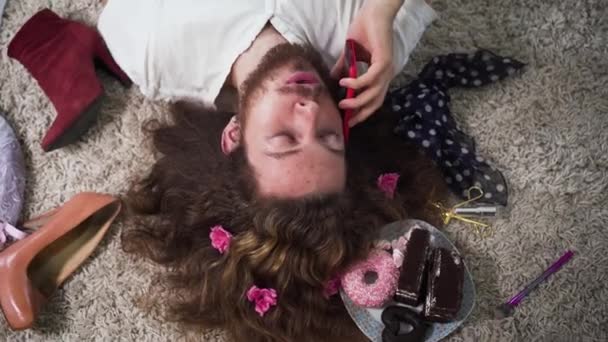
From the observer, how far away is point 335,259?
0.95 meters

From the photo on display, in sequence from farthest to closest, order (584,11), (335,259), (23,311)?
Result: (584,11) < (23,311) < (335,259)

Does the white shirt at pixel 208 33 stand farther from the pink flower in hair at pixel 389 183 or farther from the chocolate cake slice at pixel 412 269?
the chocolate cake slice at pixel 412 269

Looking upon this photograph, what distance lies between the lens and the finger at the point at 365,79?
893mm

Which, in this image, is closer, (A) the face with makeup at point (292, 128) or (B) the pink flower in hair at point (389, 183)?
(A) the face with makeup at point (292, 128)

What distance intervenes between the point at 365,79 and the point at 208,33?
0.91 feet

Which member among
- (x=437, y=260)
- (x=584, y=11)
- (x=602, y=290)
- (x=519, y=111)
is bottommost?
(x=602, y=290)

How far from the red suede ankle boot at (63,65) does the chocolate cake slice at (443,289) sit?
68cm

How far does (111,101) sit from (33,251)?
318 mm

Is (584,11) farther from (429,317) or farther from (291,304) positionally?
(291,304)

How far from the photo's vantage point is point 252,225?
94cm

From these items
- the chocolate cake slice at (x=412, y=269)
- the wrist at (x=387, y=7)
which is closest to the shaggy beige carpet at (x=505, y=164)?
the chocolate cake slice at (x=412, y=269)

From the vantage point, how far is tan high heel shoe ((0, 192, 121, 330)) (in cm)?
106

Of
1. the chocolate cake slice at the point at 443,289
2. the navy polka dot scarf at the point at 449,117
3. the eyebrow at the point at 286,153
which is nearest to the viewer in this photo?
the eyebrow at the point at 286,153

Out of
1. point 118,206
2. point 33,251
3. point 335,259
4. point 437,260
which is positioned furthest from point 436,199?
→ point 33,251
